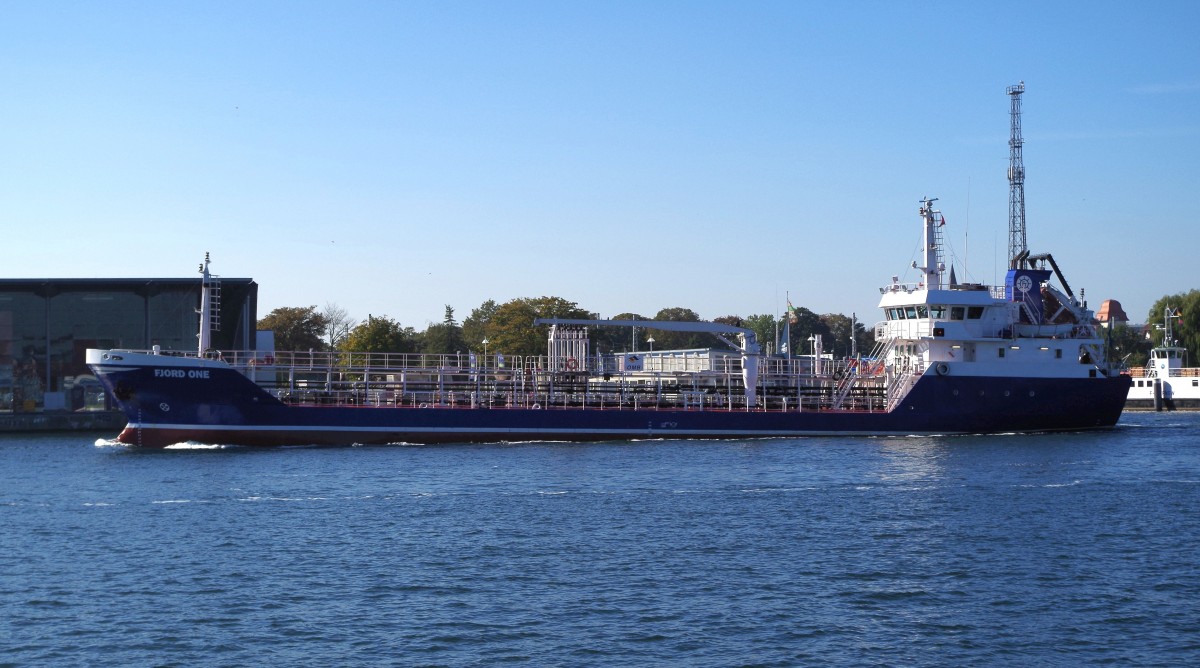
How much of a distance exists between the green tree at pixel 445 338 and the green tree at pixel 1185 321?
75.8 metres

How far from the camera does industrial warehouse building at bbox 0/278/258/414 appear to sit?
67625 millimetres

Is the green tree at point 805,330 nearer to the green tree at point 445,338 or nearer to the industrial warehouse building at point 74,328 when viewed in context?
the green tree at point 445,338

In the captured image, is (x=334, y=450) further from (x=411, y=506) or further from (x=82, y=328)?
(x=82, y=328)

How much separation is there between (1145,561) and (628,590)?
1176cm

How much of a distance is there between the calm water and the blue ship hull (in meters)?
5.28

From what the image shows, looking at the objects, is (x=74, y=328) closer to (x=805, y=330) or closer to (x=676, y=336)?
(x=676, y=336)

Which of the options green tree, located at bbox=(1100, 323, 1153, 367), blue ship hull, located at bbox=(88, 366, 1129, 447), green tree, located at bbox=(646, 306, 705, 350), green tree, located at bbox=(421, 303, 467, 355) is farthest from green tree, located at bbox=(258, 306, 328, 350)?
green tree, located at bbox=(1100, 323, 1153, 367)

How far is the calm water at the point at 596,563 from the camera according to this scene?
62.4ft

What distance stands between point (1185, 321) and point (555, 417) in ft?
306

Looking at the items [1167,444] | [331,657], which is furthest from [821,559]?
[1167,444]

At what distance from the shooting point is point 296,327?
120 metres

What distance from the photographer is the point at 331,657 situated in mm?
18203

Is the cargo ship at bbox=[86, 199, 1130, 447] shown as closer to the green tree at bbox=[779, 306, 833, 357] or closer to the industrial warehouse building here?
the industrial warehouse building

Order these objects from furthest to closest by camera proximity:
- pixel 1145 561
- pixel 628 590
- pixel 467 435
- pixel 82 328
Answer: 1. pixel 82 328
2. pixel 467 435
3. pixel 1145 561
4. pixel 628 590
